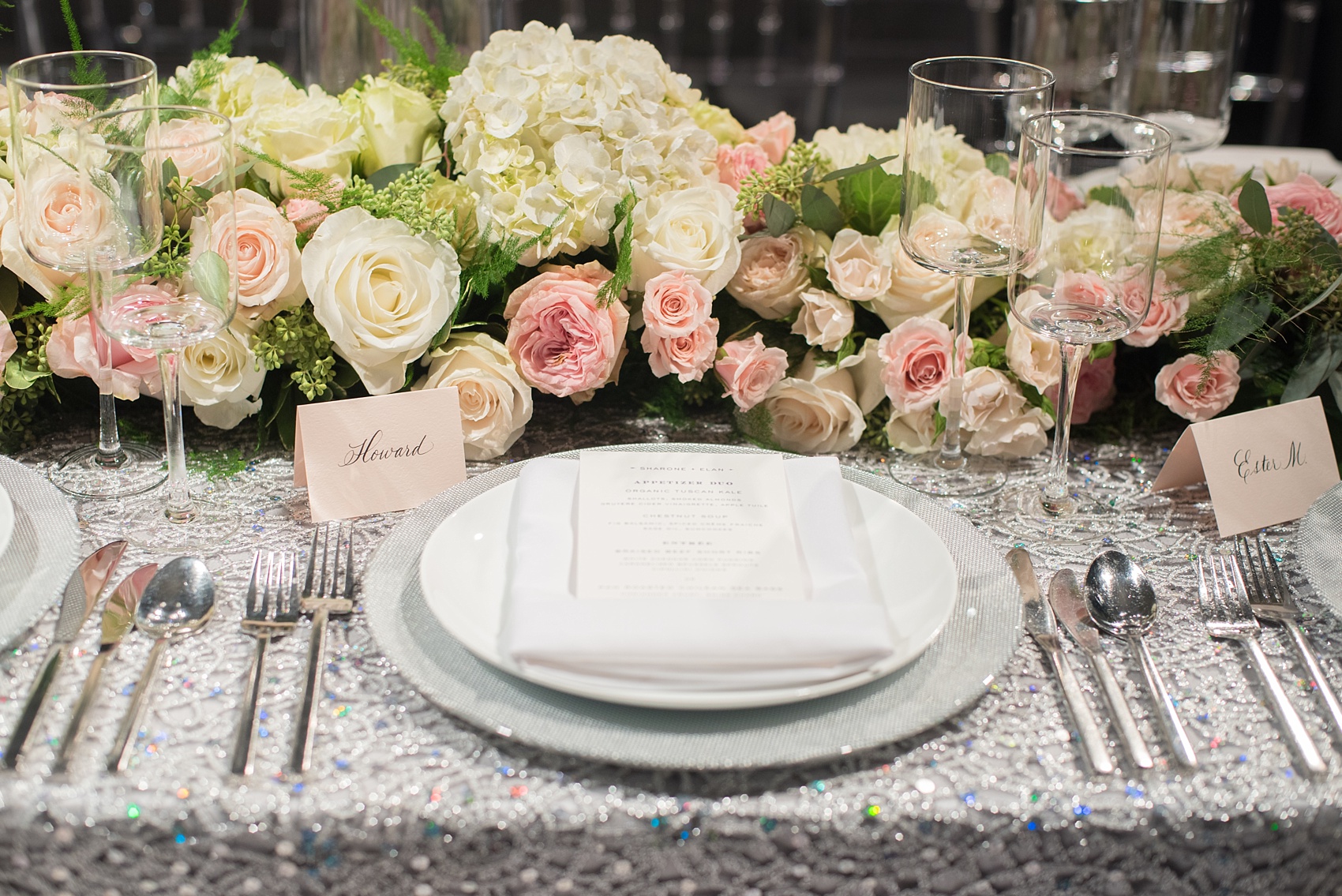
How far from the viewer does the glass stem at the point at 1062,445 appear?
106 centimetres

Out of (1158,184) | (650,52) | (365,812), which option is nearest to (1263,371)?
(1158,184)

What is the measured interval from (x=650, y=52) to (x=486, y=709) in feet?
2.52

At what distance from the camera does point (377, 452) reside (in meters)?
1.06

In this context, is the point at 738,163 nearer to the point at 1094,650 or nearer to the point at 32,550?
the point at 1094,650

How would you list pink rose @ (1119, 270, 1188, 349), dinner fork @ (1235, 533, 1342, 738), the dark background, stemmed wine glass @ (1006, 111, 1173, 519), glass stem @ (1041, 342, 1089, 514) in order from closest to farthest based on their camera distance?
1. dinner fork @ (1235, 533, 1342, 738)
2. stemmed wine glass @ (1006, 111, 1173, 519)
3. glass stem @ (1041, 342, 1089, 514)
4. pink rose @ (1119, 270, 1188, 349)
5. the dark background

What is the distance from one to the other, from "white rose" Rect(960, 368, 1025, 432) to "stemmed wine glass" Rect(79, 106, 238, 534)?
70cm

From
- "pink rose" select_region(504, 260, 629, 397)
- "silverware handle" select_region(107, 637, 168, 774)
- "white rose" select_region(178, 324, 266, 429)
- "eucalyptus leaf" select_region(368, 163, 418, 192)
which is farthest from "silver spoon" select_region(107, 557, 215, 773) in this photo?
"eucalyptus leaf" select_region(368, 163, 418, 192)

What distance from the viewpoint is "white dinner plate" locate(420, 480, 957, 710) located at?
0.74m

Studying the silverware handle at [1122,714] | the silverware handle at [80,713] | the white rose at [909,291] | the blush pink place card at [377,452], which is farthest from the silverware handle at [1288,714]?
the silverware handle at [80,713]

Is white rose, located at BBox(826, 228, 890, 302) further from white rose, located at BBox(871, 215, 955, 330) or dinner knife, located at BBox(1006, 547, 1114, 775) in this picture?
dinner knife, located at BBox(1006, 547, 1114, 775)

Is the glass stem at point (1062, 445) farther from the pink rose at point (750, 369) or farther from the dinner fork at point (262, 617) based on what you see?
the dinner fork at point (262, 617)

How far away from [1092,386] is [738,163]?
0.45 meters

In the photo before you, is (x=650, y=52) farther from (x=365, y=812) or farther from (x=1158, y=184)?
(x=365, y=812)

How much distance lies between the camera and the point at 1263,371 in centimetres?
120
